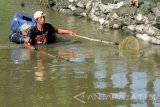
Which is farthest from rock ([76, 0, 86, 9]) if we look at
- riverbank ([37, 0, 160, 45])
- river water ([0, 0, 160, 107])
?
river water ([0, 0, 160, 107])

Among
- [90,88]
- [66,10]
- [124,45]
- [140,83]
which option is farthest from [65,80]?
[66,10]

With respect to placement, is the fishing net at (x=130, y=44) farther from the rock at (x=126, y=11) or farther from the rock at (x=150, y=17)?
the rock at (x=126, y=11)

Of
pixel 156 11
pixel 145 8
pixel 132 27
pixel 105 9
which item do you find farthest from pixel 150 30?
pixel 105 9

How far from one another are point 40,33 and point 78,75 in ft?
13.2

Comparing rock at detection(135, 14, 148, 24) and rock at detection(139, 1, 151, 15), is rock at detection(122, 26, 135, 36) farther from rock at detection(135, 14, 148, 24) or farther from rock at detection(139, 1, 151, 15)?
rock at detection(139, 1, 151, 15)

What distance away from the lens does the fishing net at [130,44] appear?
13.0 meters

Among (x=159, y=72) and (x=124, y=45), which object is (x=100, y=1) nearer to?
(x=124, y=45)

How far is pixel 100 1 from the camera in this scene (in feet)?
65.0

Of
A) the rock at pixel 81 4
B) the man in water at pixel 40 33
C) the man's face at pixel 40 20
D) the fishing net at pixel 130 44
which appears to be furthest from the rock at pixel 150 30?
the rock at pixel 81 4

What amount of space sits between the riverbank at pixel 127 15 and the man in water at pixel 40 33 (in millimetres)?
2754

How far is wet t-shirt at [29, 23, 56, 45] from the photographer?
13.9 meters

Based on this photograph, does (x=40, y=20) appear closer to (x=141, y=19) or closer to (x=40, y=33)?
(x=40, y=33)

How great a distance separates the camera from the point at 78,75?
34.0 feet

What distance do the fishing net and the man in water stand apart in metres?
1.75
